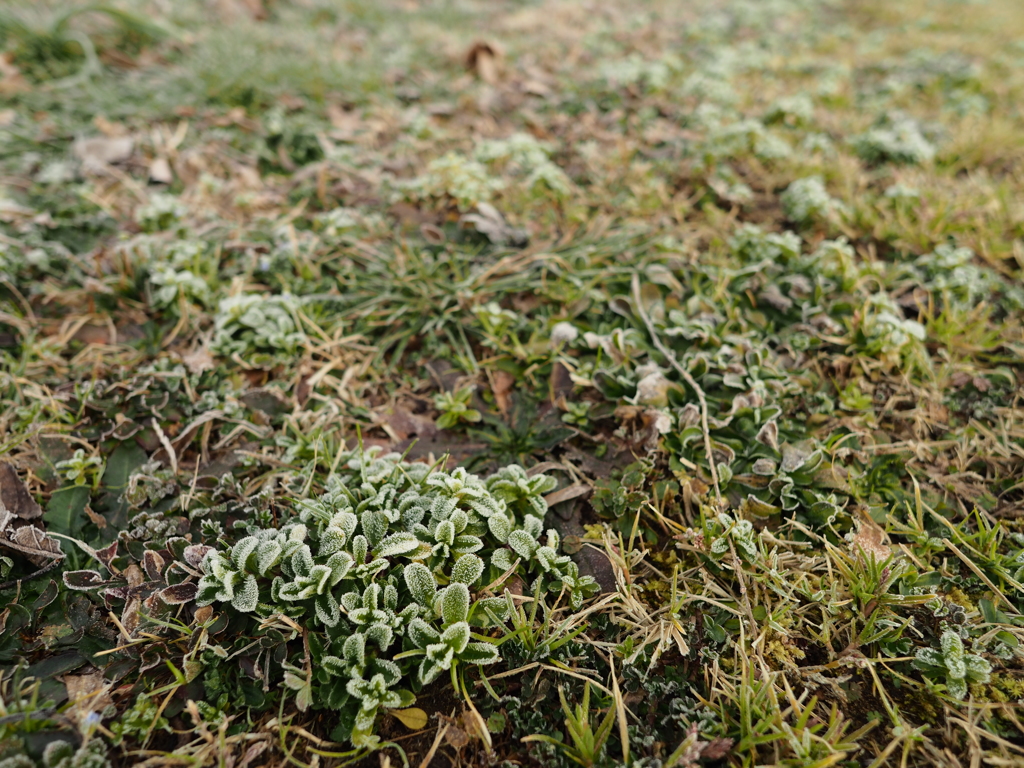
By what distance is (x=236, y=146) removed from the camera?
12.1ft

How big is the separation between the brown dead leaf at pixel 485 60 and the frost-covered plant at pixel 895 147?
2.76 m

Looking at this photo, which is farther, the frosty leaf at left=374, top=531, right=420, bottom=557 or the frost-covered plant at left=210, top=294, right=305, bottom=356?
the frost-covered plant at left=210, top=294, right=305, bottom=356

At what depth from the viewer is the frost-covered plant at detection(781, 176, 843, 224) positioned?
120 inches

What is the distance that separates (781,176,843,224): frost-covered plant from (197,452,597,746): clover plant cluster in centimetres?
224

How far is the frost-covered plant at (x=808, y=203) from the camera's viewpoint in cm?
304

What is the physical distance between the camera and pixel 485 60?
4.70 meters

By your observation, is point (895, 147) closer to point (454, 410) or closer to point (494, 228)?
point (494, 228)

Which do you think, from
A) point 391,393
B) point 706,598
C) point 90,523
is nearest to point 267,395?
point 391,393

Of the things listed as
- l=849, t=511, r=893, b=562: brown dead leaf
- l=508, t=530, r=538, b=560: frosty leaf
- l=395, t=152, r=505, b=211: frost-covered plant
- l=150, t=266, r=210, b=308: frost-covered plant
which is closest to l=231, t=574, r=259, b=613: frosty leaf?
l=508, t=530, r=538, b=560: frosty leaf

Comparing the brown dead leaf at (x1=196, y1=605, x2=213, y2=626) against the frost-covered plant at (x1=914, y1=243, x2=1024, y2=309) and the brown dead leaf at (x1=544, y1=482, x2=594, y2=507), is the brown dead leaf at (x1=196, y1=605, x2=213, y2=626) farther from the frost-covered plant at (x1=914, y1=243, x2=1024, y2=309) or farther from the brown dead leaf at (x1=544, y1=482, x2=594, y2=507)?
the frost-covered plant at (x1=914, y1=243, x2=1024, y2=309)

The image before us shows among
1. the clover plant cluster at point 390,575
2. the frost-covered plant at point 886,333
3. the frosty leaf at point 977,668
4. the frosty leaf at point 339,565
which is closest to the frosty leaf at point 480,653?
the clover plant cluster at point 390,575

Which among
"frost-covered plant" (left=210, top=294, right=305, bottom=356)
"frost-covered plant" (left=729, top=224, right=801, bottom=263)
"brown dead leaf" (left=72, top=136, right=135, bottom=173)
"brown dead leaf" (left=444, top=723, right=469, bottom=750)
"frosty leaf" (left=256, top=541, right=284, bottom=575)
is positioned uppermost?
"brown dead leaf" (left=72, top=136, right=135, bottom=173)

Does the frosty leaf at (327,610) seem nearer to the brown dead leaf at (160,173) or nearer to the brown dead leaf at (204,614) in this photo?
the brown dead leaf at (204,614)

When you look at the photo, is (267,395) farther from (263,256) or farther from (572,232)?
(572,232)
